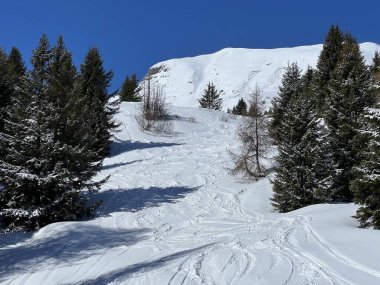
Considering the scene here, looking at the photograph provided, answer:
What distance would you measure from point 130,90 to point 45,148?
162 ft

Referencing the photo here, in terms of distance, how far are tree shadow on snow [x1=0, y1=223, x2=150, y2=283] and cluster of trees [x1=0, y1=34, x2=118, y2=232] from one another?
2.32 meters

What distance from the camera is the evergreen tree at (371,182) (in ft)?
43.5

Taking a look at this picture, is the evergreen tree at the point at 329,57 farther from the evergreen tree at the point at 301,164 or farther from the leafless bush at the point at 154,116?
the leafless bush at the point at 154,116

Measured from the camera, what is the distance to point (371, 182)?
13195mm

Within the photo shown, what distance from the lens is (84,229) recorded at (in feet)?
53.6

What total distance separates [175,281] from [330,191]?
530 inches

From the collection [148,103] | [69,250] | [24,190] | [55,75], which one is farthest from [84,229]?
[148,103]

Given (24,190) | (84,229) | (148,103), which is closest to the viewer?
(84,229)

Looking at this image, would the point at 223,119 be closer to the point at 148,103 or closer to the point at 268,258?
the point at 148,103

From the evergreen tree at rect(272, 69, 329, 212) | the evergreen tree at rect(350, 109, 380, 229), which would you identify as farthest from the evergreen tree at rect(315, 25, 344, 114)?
the evergreen tree at rect(350, 109, 380, 229)

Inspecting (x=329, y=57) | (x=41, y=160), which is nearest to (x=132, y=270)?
(x=41, y=160)

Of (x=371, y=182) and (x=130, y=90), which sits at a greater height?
(x=130, y=90)

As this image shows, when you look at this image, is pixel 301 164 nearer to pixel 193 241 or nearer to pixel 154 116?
pixel 193 241

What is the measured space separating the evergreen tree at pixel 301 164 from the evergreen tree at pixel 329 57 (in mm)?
15044
